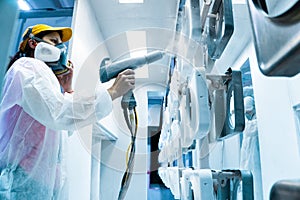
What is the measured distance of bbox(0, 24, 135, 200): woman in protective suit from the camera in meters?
0.98

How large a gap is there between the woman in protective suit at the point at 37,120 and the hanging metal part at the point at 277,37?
79cm

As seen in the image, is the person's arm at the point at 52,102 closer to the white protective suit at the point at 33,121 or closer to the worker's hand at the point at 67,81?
the white protective suit at the point at 33,121

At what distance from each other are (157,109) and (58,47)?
3.34 meters

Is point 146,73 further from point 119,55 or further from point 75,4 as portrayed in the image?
point 75,4

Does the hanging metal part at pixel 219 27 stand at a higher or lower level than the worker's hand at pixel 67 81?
lower

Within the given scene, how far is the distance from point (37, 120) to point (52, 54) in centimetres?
39

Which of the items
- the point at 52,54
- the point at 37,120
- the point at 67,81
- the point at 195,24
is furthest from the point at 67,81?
the point at 195,24

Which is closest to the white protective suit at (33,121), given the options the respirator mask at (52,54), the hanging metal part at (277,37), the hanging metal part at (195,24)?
the respirator mask at (52,54)

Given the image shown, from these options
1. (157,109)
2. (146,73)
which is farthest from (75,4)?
(157,109)

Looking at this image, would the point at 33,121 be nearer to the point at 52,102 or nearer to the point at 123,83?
the point at 52,102

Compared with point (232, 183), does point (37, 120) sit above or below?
above

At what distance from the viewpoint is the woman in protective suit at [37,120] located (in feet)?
3.20

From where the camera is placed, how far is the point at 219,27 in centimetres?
78

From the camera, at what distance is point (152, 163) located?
4.22m
